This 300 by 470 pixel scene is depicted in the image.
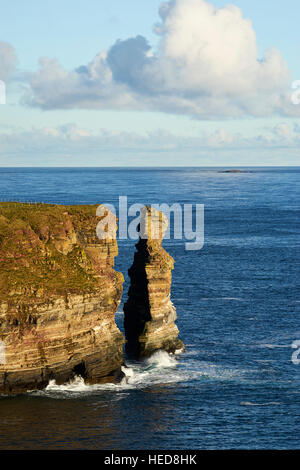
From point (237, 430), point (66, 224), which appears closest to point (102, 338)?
point (66, 224)

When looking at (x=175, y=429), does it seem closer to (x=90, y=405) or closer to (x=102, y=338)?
(x=90, y=405)

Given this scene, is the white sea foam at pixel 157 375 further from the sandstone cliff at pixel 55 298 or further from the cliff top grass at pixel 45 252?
the cliff top grass at pixel 45 252

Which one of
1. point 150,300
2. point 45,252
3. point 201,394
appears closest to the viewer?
point 201,394

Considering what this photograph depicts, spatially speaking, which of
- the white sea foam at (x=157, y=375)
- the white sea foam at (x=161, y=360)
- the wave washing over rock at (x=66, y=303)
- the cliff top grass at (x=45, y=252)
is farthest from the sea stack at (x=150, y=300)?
the cliff top grass at (x=45, y=252)

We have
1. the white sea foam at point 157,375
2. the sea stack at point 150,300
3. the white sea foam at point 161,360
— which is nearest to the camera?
the white sea foam at point 157,375

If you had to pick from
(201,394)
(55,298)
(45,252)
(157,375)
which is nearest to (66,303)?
(55,298)

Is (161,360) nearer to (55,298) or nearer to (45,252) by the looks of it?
(55,298)
